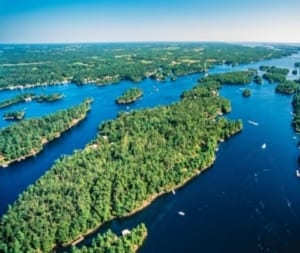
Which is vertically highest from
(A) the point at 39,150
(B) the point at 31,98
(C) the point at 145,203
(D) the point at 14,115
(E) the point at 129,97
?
(C) the point at 145,203

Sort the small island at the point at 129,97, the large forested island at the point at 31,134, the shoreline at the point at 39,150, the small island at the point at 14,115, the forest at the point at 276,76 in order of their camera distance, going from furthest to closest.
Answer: the forest at the point at 276,76
the small island at the point at 129,97
the small island at the point at 14,115
the large forested island at the point at 31,134
the shoreline at the point at 39,150

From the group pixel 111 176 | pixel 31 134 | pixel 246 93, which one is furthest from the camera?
pixel 246 93

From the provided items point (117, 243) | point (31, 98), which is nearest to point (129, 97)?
point (31, 98)

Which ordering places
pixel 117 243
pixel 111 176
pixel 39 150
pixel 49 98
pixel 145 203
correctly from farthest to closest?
pixel 49 98
pixel 39 150
pixel 111 176
pixel 145 203
pixel 117 243

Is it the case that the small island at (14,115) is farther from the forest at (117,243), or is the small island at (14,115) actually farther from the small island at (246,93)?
the forest at (117,243)

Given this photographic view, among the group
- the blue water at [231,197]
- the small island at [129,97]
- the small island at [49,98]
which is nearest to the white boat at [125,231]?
the blue water at [231,197]

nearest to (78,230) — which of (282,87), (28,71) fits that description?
(282,87)

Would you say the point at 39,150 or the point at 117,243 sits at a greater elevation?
the point at 117,243

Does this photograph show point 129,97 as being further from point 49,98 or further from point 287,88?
point 287,88
